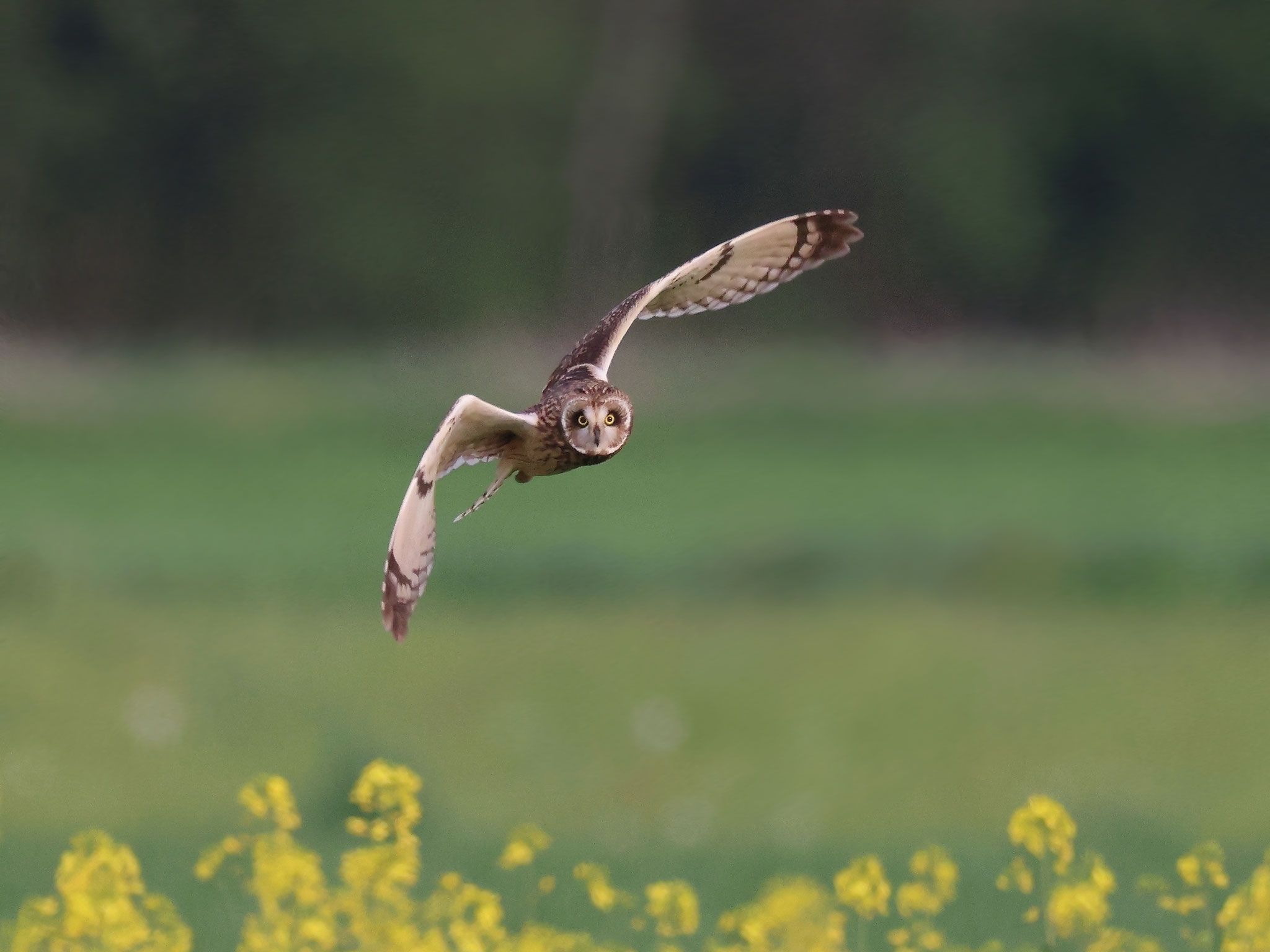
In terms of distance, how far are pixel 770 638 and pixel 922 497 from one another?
1.16 m

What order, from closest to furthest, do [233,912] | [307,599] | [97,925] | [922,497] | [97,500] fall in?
[97,925]
[233,912]
[307,599]
[97,500]
[922,497]

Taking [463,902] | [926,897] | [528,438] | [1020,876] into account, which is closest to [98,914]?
[463,902]

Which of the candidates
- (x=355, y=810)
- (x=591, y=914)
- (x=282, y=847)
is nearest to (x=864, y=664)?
(x=355, y=810)

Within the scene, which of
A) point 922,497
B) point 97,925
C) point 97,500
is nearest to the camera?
point 97,925

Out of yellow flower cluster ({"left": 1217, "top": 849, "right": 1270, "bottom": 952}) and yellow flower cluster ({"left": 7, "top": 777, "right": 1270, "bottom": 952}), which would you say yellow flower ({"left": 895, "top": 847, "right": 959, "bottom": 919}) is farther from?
yellow flower cluster ({"left": 1217, "top": 849, "right": 1270, "bottom": 952})

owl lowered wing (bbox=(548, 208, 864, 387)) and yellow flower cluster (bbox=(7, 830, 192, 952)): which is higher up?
owl lowered wing (bbox=(548, 208, 864, 387))

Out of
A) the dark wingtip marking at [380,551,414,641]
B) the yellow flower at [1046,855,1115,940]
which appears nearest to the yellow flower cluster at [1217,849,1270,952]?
the yellow flower at [1046,855,1115,940]

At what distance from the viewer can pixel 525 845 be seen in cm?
311

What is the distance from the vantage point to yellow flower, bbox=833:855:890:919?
3.01m

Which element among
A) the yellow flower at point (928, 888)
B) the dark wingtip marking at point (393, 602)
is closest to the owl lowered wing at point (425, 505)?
the dark wingtip marking at point (393, 602)

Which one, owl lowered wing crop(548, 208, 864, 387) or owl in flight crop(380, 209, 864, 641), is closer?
owl in flight crop(380, 209, 864, 641)

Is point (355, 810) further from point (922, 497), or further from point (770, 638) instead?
point (922, 497)

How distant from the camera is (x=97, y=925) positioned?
2971 mm

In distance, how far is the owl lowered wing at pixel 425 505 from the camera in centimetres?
241
